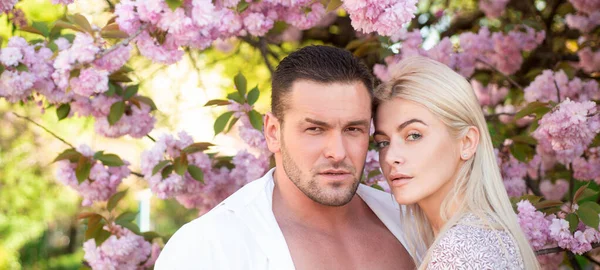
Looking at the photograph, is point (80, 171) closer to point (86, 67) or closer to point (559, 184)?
point (86, 67)

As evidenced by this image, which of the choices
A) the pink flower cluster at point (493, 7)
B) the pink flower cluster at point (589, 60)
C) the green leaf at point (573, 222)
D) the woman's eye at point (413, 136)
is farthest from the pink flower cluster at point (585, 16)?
the woman's eye at point (413, 136)

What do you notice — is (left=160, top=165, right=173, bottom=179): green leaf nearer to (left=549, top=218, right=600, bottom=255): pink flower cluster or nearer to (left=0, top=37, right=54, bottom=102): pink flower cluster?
(left=0, top=37, right=54, bottom=102): pink flower cluster

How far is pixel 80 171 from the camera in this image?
12.0 feet

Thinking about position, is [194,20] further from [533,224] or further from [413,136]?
[533,224]

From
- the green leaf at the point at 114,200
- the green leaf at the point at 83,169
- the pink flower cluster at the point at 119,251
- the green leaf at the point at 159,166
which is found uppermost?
the green leaf at the point at 159,166

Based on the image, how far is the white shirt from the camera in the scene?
2.44 metres

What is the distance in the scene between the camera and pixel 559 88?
14.0 ft

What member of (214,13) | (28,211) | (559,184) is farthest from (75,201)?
(214,13)

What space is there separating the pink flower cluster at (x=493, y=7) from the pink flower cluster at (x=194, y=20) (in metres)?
2.38

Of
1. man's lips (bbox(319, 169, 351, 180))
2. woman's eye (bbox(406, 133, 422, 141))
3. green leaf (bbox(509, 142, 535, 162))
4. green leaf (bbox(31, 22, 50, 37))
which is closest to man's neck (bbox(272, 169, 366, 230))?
man's lips (bbox(319, 169, 351, 180))

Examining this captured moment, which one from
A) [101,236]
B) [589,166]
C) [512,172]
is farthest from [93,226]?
[589,166]

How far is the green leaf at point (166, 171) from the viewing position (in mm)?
3578

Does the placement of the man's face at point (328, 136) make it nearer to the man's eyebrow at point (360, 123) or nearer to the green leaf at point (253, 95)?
the man's eyebrow at point (360, 123)

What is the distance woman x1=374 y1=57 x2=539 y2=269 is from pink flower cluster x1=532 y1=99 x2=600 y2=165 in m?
0.64
